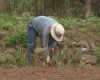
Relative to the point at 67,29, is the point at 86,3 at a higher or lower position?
higher

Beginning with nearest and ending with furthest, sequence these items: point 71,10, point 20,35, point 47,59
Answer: point 47,59 < point 20,35 < point 71,10

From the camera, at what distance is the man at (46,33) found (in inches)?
228

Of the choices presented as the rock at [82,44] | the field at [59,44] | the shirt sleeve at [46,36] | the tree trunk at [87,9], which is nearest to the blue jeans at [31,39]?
the field at [59,44]

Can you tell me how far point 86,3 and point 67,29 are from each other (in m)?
→ 2.38

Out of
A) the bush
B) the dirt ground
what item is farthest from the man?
the bush

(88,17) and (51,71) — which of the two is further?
(88,17)

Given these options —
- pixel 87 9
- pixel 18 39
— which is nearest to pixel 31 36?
pixel 18 39

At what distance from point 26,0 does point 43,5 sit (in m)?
0.68

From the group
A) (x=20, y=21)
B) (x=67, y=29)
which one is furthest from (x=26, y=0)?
(x=67, y=29)

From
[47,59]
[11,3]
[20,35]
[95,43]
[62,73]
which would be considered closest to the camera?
[62,73]

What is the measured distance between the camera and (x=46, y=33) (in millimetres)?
5832

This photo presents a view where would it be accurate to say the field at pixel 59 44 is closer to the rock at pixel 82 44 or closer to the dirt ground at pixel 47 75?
the rock at pixel 82 44

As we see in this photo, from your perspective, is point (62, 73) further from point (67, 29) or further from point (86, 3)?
point (86, 3)

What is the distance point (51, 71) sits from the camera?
4.52m
